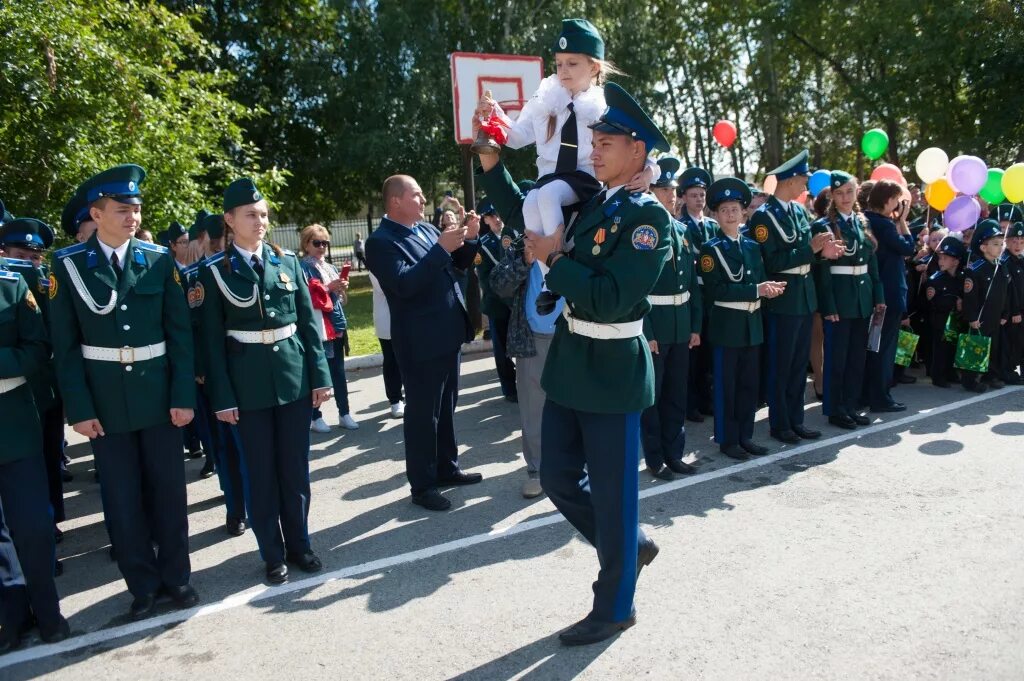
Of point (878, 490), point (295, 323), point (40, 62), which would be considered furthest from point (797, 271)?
point (40, 62)

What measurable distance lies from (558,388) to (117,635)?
2.37 meters

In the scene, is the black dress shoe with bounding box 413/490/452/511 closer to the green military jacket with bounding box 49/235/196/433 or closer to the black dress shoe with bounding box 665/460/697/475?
the black dress shoe with bounding box 665/460/697/475

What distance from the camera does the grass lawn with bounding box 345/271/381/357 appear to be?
1138 cm

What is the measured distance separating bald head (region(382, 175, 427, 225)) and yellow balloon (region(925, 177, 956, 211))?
21.8 feet

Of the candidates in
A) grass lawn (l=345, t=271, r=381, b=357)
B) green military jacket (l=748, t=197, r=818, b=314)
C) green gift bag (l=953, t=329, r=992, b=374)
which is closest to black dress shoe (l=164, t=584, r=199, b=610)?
green military jacket (l=748, t=197, r=818, b=314)

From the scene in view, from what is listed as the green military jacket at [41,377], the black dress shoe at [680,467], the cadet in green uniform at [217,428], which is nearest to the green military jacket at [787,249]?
the black dress shoe at [680,467]

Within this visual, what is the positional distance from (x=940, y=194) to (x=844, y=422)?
3.86 meters

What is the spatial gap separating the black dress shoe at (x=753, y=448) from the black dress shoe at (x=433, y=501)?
7.62ft

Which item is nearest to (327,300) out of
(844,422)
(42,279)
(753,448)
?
(42,279)

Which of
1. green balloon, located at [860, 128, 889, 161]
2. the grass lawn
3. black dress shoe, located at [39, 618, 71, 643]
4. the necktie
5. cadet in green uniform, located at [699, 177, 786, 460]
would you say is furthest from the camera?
the grass lawn

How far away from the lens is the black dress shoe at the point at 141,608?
A: 3.92 meters

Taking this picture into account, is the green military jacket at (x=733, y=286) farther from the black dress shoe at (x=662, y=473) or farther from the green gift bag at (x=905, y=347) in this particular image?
the green gift bag at (x=905, y=347)

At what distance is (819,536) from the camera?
14.5 feet

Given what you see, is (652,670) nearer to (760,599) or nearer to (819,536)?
(760,599)
